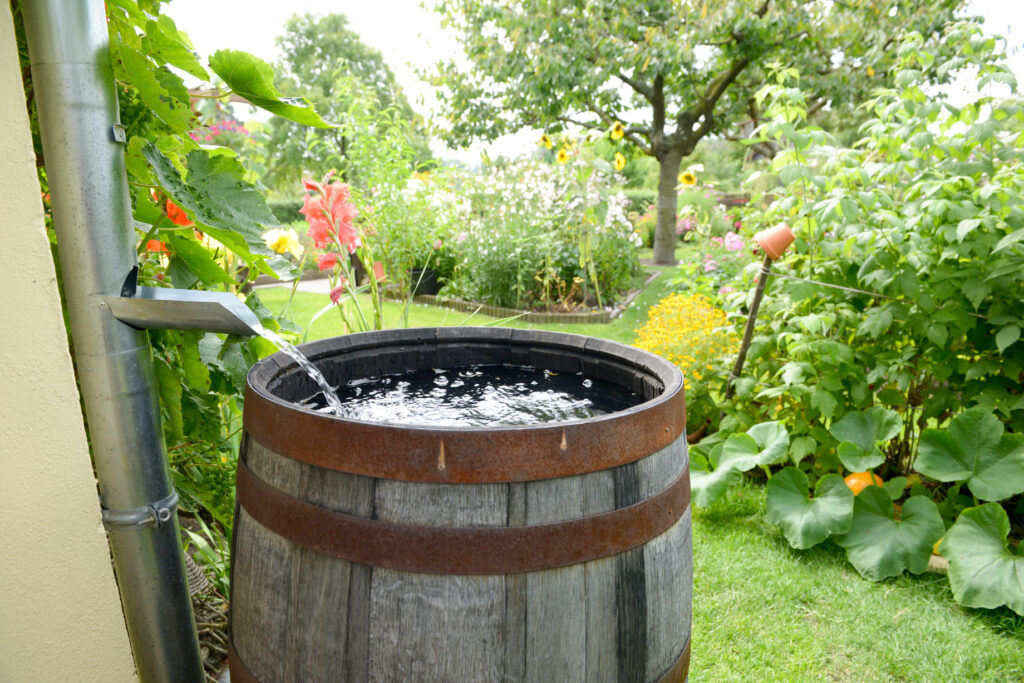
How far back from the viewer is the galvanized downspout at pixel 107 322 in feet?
2.82

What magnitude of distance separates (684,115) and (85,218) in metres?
9.79

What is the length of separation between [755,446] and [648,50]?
6097 millimetres

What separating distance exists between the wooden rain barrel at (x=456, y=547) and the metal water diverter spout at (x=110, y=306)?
17 cm

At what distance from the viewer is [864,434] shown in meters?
2.38

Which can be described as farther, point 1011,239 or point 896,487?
point 896,487

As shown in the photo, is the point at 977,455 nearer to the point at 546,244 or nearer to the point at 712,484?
the point at 712,484

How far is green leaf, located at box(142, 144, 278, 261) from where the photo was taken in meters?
0.97

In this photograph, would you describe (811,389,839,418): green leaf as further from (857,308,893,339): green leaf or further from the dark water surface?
the dark water surface

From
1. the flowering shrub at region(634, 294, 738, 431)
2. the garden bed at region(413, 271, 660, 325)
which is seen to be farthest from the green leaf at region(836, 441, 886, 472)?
the garden bed at region(413, 271, 660, 325)

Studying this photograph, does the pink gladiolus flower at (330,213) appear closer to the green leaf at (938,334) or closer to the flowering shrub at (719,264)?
the green leaf at (938,334)

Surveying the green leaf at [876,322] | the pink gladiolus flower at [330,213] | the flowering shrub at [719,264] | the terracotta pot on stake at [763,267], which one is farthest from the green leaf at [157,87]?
the flowering shrub at [719,264]

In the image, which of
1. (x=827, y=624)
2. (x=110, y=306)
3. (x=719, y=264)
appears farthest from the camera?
(x=719, y=264)

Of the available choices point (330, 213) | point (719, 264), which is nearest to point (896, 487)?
point (330, 213)

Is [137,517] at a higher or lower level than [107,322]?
lower
